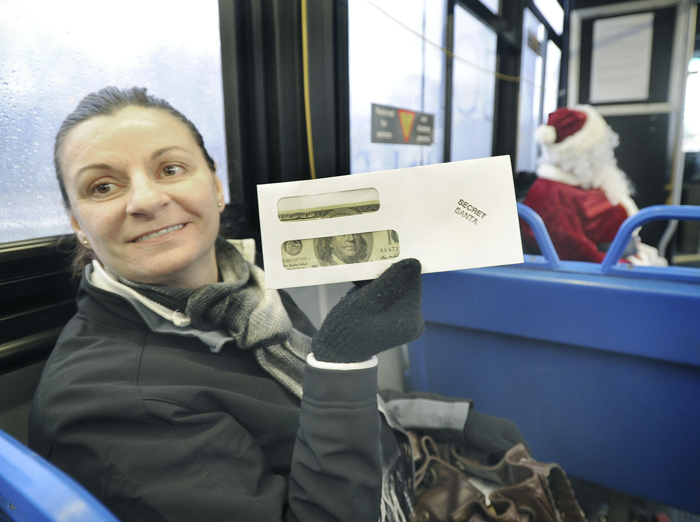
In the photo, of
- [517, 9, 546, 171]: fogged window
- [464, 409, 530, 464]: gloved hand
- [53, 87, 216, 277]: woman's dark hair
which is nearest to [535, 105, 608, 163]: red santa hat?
[517, 9, 546, 171]: fogged window

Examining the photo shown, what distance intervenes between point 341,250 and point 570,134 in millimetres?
1923

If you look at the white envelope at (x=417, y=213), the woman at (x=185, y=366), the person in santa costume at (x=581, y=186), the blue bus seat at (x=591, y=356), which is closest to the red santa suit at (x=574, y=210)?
the person in santa costume at (x=581, y=186)

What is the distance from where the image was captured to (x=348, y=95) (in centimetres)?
136

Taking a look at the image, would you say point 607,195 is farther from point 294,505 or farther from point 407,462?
point 294,505

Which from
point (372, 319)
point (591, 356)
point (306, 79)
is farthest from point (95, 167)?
point (591, 356)

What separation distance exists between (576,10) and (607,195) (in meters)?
1.81

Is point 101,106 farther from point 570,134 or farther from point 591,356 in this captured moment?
point 570,134

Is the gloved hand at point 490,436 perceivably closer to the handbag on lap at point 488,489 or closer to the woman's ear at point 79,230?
the handbag on lap at point 488,489

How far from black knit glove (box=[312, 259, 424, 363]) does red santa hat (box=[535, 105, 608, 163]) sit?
180cm

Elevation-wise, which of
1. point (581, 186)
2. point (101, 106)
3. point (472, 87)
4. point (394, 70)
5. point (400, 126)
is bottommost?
point (581, 186)

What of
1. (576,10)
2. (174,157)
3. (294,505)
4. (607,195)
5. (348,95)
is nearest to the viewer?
(294,505)

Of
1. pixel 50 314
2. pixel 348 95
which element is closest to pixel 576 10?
pixel 348 95

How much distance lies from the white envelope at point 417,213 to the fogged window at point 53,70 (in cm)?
52

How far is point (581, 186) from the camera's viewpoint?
2.11 m
